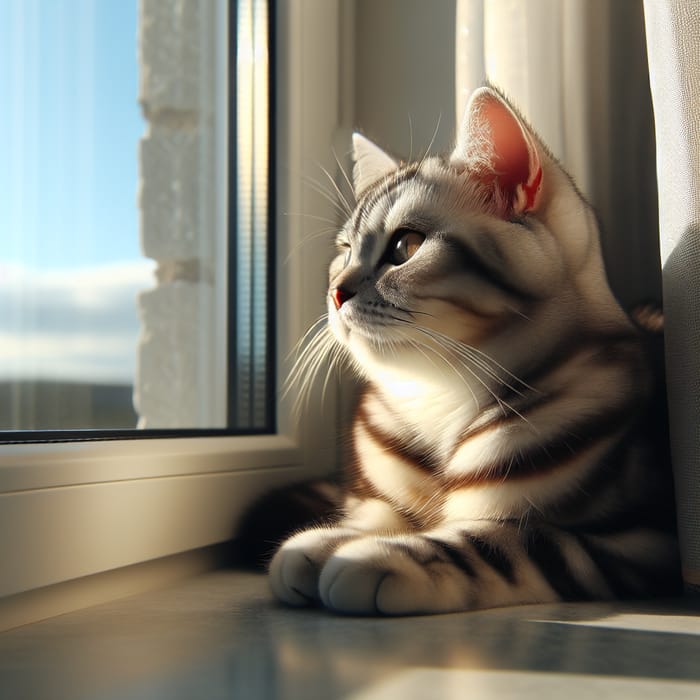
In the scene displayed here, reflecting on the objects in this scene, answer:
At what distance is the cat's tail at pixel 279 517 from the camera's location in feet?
3.33

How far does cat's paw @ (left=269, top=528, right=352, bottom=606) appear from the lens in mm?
770

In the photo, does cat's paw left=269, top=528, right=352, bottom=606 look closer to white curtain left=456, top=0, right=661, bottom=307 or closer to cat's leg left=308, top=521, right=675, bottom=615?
cat's leg left=308, top=521, right=675, bottom=615

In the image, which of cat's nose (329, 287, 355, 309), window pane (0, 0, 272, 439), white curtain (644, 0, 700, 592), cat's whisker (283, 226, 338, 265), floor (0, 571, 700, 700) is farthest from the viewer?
cat's whisker (283, 226, 338, 265)

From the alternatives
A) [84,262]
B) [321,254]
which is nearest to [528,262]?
[321,254]

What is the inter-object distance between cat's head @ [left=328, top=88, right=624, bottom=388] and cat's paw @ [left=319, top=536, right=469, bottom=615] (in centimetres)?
23

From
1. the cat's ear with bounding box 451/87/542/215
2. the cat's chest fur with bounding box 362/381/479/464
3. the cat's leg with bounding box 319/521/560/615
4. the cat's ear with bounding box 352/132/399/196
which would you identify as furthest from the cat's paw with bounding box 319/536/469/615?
the cat's ear with bounding box 352/132/399/196

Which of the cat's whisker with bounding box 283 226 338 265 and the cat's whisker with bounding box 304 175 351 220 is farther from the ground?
the cat's whisker with bounding box 304 175 351 220

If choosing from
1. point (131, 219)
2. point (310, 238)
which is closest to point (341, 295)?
point (310, 238)

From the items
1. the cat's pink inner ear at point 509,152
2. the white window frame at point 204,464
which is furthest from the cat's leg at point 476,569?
the cat's pink inner ear at point 509,152

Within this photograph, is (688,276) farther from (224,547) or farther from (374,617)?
(224,547)

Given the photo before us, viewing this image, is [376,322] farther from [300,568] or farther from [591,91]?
[591,91]

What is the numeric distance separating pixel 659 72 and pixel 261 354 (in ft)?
2.24

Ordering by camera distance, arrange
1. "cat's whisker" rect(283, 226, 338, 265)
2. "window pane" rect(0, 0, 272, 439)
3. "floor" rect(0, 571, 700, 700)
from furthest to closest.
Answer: "cat's whisker" rect(283, 226, 338, 265), "window pane" rect(0, 0, 272, 439), "floor" rect(0, 571, 700, 700)

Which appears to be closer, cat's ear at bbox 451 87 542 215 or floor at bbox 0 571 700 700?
floor at bbox 0 571 700 700
